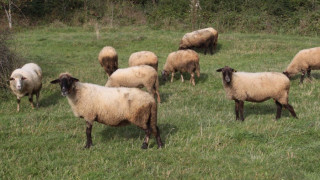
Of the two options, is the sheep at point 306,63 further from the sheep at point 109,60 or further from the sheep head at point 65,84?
the sheep head at point 65,84

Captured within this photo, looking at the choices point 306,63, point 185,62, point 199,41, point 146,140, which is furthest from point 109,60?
point 146,140

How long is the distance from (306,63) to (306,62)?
0.04m

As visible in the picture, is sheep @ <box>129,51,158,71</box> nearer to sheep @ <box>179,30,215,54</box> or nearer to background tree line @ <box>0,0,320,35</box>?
sheep @ <box>179,30,215,54</box>

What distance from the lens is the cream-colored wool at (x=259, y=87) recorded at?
771cm

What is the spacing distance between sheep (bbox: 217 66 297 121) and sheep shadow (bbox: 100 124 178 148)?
6.11 feet

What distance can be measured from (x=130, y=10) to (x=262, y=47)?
15.3 m

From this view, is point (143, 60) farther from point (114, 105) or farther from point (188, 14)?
point (188, 14)

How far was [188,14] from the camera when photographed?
26.1 m

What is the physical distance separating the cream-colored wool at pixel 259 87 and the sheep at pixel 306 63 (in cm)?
451

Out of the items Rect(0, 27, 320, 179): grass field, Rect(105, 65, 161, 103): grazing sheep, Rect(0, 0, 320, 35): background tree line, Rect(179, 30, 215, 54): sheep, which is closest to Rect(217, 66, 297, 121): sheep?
Rect(0, 27, 320, 179): grass field

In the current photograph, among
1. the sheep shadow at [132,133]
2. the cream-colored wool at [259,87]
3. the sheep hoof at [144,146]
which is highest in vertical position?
the cream-colored wool at [259,87]

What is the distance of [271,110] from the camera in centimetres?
883

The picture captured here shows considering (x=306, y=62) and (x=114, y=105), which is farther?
(x=306, y=62)

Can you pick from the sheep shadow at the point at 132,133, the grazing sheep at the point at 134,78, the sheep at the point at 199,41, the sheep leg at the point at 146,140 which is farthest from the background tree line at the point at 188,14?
the sheep leg at the point at 146,140
